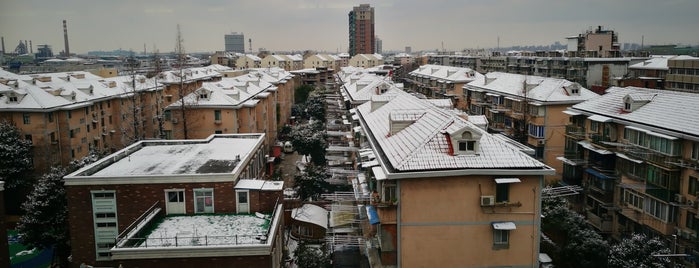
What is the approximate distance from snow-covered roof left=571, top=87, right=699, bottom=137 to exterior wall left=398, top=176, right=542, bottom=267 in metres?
7.40

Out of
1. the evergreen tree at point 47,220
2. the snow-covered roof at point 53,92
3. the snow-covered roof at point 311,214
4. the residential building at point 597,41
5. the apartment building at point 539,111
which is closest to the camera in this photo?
the evergreen tree at point 47,220

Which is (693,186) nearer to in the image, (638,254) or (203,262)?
(638,254)

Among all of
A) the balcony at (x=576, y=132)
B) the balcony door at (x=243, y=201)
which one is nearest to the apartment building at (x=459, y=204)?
the balcony door at (x=243, y=201)

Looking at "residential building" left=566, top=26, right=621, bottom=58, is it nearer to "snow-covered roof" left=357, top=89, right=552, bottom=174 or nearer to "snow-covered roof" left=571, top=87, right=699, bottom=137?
"snow-covered roof" left=571, top=87, right=699, bottom=137

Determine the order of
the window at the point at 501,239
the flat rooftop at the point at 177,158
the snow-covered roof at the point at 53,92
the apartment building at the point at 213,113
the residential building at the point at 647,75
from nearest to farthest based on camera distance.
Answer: the window at the point at 501,239 < the flat rooftop at the point at 177,158 < the snow-covered roof at the point at 53,92 < the apartment building at the point at 213,113 < the residential building at the point at 647,75

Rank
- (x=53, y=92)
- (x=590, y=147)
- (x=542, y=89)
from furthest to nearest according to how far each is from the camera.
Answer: (x=53, y=92)
(x=542, y=89)
(x=590, y=147)

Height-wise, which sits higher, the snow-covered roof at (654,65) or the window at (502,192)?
the snow-covered roof at (654,65)

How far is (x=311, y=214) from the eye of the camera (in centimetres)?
2417

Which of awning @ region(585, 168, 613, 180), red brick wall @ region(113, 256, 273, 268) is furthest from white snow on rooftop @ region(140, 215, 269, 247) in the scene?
awning @ region(585, 168, 613, 180)

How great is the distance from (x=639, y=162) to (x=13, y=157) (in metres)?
31.8

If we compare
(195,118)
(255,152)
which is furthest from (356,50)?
(255,152)

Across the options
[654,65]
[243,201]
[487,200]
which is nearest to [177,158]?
[243,201]

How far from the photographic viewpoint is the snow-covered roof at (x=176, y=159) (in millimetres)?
→ 18094

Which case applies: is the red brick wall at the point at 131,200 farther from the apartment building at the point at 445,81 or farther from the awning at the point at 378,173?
the apartment building at the point at 445,81
